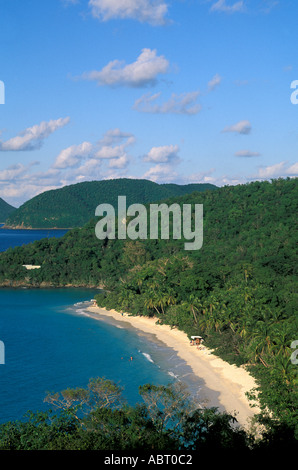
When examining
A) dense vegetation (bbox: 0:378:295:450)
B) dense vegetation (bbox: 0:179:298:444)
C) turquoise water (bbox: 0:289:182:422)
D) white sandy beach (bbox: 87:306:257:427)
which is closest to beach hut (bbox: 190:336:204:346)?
white sandy beach (bbox: 87:306:257:427)

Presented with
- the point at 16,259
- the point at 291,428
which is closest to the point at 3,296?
the point at 16,259

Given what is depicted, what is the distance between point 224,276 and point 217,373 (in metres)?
24.3

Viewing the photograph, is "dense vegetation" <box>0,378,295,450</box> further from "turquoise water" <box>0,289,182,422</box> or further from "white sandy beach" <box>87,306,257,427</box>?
"turquoise water" <box>0,289,182,422</box>

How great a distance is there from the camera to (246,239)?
89000 mm

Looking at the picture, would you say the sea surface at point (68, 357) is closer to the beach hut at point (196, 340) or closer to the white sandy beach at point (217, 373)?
the white sandy beach at point (217, 373)

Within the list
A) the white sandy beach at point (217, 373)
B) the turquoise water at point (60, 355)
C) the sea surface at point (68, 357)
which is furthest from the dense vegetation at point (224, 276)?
the turquoise water at point (60, 355)

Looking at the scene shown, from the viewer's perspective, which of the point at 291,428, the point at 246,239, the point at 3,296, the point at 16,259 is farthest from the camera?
the point at 16,259

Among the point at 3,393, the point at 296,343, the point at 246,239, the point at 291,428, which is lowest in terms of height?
the point at 3,393

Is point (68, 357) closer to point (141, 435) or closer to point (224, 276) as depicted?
point (224, 276)

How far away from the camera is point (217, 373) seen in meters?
39.8

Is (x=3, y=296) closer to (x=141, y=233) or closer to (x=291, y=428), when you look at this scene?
(x=141, y=233)

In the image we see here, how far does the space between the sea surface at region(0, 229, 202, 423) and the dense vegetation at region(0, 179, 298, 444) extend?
5398mm

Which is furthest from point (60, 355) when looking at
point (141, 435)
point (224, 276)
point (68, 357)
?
point (141, 435)

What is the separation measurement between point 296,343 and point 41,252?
7684 centimetres
